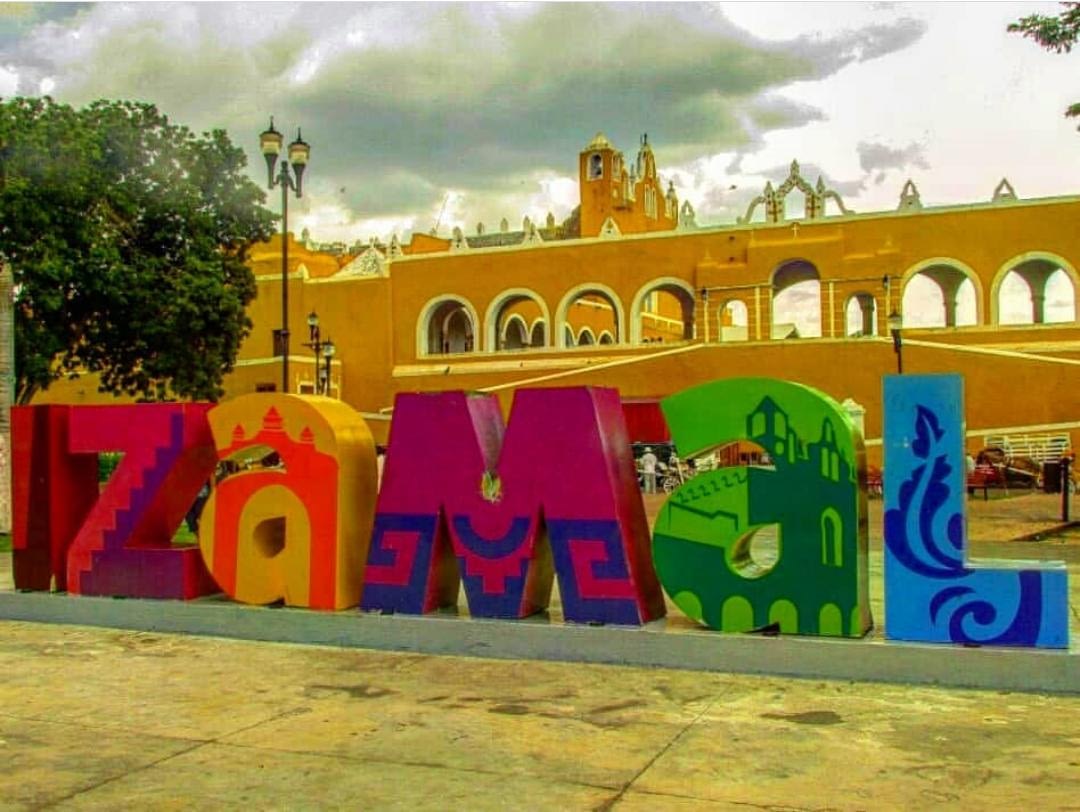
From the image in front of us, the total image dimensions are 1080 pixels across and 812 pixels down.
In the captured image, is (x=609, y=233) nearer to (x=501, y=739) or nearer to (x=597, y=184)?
(x=597, y=184)

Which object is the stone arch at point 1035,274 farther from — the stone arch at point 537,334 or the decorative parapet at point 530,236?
the stone arch at point 537,334

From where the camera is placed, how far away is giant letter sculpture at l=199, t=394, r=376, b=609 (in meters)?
8.16

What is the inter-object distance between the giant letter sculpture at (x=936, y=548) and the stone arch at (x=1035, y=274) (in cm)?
2894

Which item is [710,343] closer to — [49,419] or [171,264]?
[171,264]

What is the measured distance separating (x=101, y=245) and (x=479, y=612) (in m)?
18.4

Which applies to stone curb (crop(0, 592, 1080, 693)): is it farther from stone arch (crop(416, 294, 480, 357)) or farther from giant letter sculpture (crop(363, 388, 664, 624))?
stone arch (crop(416, 294, 480, 357))

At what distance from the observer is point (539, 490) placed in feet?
24.8

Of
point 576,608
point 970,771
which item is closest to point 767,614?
point 576,608

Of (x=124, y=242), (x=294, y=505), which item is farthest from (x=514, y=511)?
(x=124, y=242)

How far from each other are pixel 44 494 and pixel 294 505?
238cm

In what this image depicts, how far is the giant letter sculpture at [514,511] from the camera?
741 centimetres

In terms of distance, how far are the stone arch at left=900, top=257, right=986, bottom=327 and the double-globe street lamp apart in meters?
17.2

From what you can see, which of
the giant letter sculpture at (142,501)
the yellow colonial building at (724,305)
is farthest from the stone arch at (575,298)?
the giant letter sculpture at (142,501)

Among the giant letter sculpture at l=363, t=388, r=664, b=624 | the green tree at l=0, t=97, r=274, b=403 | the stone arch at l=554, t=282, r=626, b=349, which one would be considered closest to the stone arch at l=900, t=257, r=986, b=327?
the stone arch at l=554, t=282, r=626, b=349
